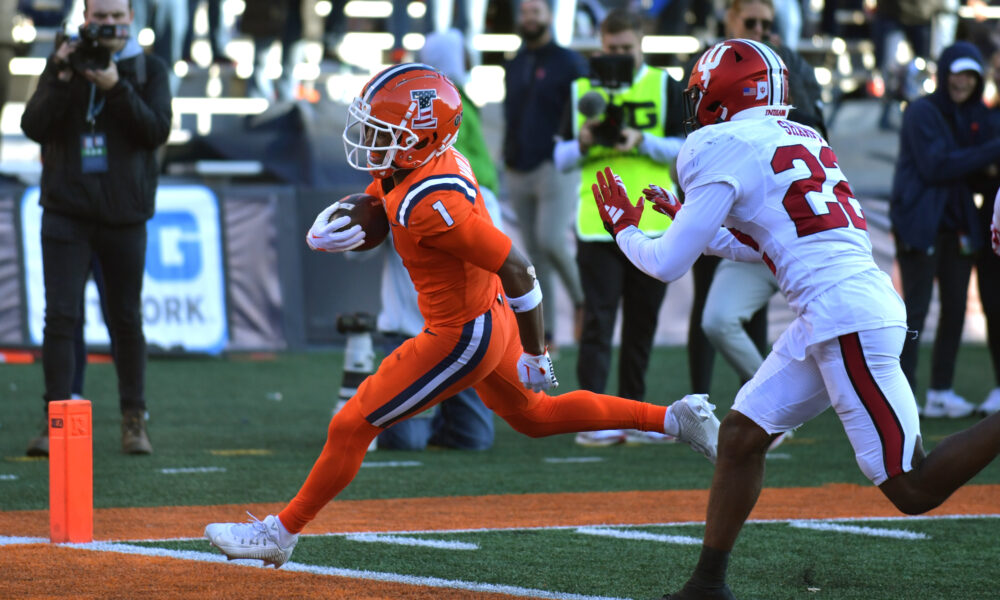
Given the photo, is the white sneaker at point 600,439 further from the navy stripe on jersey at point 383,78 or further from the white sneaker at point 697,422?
the navy stripe on jersey at point 383,78

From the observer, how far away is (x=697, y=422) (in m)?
4.69

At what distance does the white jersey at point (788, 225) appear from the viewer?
3.87 m

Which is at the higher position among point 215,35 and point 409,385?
point 215,35

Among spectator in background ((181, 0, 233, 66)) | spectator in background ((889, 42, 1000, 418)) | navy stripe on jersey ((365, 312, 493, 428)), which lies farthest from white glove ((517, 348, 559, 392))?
spectator in background ((181, 0, 233, 66))

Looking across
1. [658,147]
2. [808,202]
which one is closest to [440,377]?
[808,202]

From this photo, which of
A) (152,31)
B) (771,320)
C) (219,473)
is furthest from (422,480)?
(152,31)

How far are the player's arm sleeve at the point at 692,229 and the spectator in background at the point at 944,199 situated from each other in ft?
14.8

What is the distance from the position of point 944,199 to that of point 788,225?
4757mm

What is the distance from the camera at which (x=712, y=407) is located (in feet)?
15.5

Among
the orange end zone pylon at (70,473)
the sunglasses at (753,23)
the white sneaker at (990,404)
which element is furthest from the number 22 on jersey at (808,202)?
the white sneaker at (990,404)

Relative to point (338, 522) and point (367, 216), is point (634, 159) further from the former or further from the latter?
point (367, 216)

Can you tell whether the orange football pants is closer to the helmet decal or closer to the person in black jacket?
the helmet decal

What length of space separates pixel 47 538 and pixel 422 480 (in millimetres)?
1863

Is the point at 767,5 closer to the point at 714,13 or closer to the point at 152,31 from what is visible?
the point at 152,31
